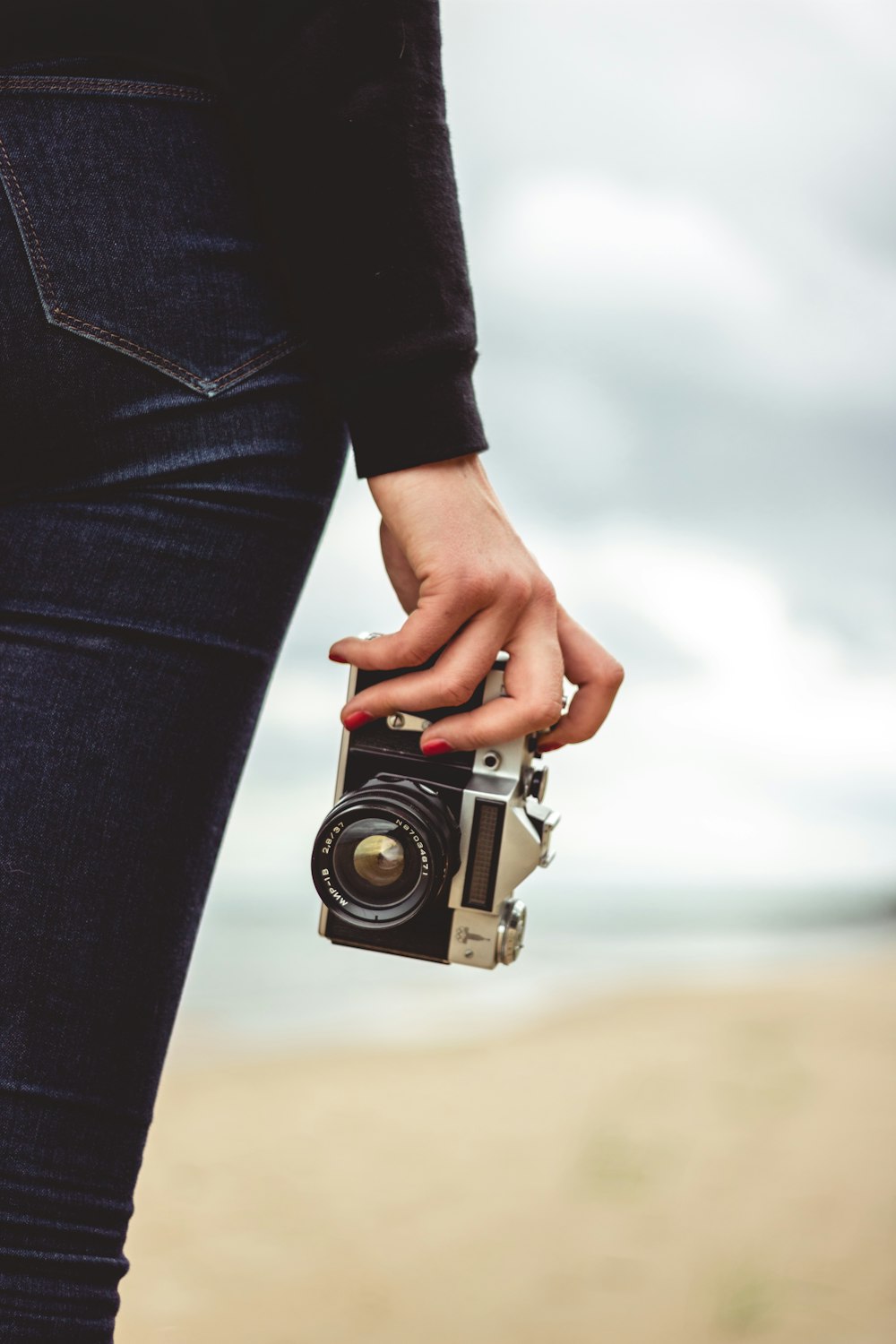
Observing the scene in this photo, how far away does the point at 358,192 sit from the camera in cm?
80

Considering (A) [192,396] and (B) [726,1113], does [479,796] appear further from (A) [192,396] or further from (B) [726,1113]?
(B) [726,1113]

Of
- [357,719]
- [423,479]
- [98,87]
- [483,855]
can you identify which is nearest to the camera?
[98,87]

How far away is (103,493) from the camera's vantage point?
→ 0.76m

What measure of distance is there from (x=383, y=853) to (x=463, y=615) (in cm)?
26

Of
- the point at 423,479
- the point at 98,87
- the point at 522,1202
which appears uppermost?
the point at 98,87

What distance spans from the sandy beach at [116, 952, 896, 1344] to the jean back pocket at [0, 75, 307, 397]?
2157mm

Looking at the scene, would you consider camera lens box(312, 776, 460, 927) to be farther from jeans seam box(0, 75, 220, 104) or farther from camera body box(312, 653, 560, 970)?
jeans seam box(0, 75, 220, 104)

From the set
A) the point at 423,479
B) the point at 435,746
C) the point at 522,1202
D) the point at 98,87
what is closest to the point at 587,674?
the point at 435,746

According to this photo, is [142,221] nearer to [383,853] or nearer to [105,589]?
[105,589]

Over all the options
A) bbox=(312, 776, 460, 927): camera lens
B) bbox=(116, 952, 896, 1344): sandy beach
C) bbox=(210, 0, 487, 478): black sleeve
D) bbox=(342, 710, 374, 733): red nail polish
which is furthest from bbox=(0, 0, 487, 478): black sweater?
bbox=(116, 952, 896, 1344): sandy beach

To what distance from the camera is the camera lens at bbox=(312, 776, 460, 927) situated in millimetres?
1013

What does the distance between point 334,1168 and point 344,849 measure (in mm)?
2858

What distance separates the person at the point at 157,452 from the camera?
28.7 inches

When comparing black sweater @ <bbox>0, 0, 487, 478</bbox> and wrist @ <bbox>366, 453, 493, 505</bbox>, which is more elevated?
black sweater @ <bbox>0, 0, 487, 478</bbox>
